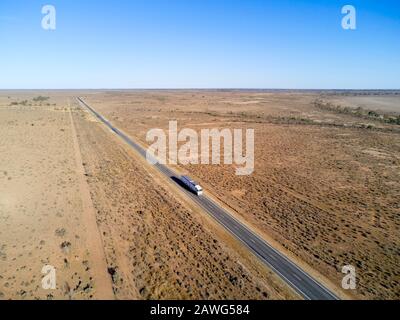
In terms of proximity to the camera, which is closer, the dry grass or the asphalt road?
the asphalt road

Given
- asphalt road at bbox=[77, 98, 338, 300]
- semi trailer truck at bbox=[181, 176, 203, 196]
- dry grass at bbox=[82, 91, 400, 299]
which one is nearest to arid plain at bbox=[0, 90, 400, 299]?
dry grass at bbox=[82, 91, 400, 299]

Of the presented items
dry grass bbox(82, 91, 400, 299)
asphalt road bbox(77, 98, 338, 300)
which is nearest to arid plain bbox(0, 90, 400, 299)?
dry grass bbox(82, 91, 400, 299)

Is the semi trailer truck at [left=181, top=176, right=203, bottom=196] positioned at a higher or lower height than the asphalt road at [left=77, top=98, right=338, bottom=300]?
higher

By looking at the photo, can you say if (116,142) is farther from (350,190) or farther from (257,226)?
(350,190)

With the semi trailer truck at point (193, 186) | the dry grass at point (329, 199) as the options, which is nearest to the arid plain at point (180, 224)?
the dry grass at point (329, 199)

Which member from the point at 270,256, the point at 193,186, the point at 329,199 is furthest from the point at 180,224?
the point at 329,199

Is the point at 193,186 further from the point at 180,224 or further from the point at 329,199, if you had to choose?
the point at 329,199

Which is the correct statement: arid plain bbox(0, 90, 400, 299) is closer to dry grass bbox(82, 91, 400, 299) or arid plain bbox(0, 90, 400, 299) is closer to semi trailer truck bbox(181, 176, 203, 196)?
dry grass bbox(82, 91, 400, 299)

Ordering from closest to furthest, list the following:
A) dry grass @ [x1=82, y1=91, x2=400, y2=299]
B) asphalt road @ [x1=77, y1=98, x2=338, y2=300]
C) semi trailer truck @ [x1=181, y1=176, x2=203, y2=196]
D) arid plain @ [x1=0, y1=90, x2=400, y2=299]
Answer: asphalt road @ [x1=77, y1=98, x2=338, y2=300], arid plain @ [x1=0, y1=90, x2=400, y2=299], dry grass @ [x1=82, y1=91, x2=400, y2=299], semi trailer truck @ [x1=181, y1=176, x2=203, y2=196]

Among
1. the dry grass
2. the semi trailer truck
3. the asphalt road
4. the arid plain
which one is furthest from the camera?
the semi trailer truck

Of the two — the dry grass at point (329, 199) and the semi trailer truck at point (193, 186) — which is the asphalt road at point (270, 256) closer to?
the semi trailer truck at point (193, 186)
